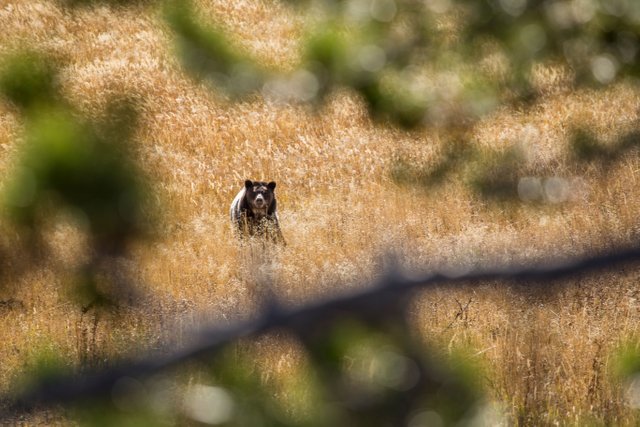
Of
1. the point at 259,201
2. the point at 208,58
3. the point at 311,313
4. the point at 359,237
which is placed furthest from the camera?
the point at 259,201

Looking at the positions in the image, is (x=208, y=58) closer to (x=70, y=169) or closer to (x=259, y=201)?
(x=70, y=169)

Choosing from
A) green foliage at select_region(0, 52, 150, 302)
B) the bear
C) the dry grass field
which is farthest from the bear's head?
green foliage at select_region(0, 52, 150, 302)

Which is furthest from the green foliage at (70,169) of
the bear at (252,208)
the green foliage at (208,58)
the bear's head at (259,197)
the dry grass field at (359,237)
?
the bear's head at (259,197)

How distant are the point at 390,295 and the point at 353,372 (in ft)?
1.71

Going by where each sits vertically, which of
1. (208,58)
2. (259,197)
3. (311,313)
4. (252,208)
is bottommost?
(311,313)

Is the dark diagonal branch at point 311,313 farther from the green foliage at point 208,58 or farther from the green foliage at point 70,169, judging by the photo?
the green foliage at point 208,58

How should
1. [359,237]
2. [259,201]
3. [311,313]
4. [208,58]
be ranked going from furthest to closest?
[259,201] → [359,237] → [208,58] → [311,313]

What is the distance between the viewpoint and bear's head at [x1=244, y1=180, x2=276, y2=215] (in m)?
10.2

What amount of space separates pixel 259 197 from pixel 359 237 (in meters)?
3.01

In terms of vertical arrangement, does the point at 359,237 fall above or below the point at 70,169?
above

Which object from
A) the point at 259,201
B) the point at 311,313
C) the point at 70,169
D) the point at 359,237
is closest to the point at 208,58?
the point at 70,169

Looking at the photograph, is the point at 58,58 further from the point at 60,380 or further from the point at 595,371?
the point at 595,371

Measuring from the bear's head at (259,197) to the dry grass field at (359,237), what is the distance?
1.38 ft

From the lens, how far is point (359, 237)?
746 centimetres
